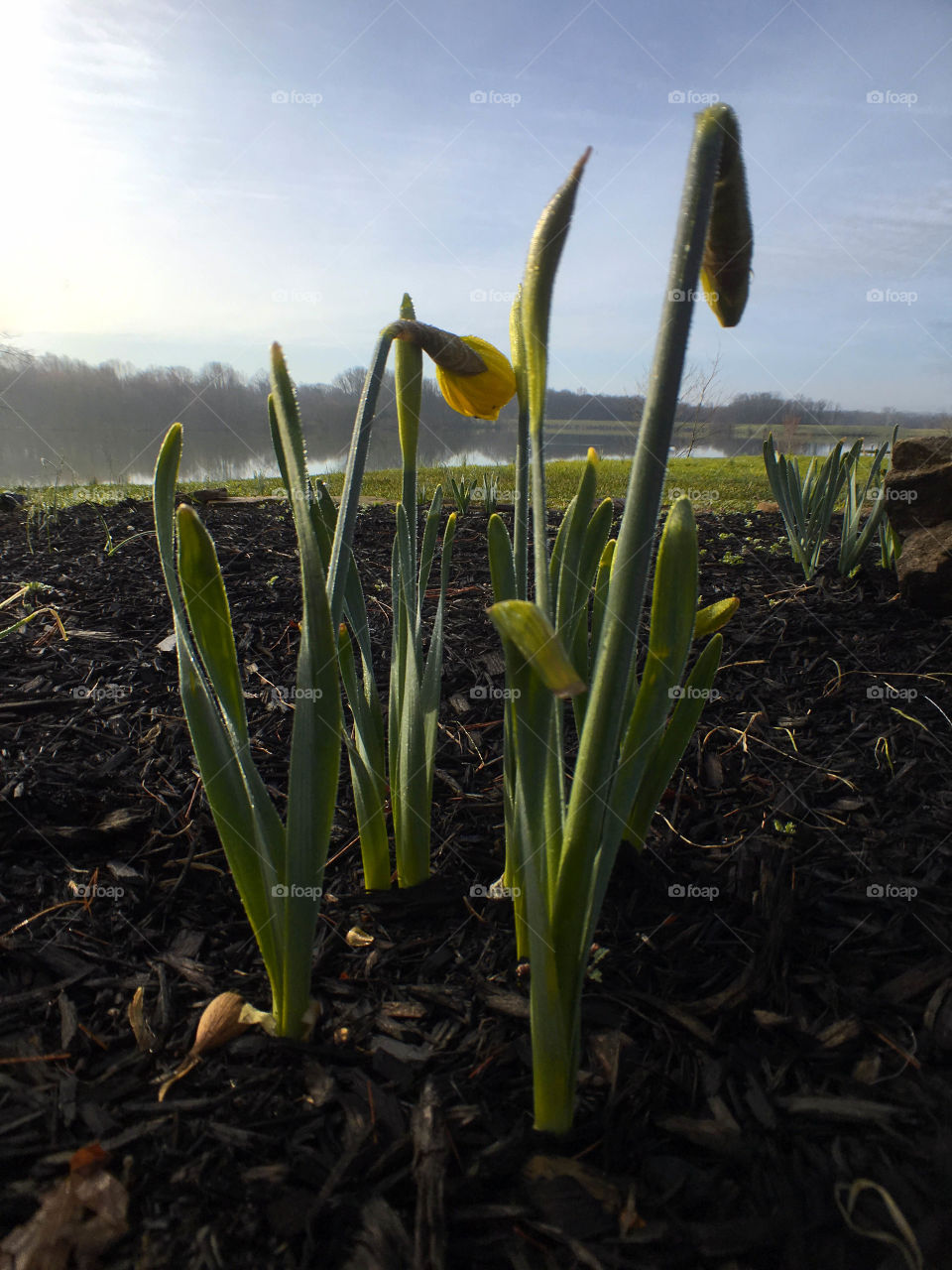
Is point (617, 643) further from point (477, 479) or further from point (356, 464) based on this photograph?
point (477, 479)

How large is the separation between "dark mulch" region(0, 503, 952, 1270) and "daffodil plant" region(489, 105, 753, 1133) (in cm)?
14


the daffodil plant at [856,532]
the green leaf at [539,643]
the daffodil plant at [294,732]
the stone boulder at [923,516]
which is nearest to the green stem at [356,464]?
the daffodil plant at [294,732]

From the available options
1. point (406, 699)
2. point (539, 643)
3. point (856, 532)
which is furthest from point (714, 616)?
point (856, 532)

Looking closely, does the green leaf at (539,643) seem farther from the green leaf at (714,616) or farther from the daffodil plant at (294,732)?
the green leaf at (714,616)

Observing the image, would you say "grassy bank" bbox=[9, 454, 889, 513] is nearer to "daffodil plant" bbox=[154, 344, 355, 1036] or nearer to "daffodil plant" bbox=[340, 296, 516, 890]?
"daffodil plant" bbox=[340, 296, 516, 890]

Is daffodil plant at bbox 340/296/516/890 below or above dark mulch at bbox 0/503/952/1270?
above

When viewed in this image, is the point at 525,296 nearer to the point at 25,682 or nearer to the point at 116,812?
the point at 116,812

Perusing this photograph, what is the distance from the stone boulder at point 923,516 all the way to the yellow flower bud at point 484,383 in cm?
225

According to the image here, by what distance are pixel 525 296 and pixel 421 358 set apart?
24 cm

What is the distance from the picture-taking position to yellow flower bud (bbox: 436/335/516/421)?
36.5 inches

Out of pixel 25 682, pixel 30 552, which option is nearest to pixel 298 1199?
pixel 25 682

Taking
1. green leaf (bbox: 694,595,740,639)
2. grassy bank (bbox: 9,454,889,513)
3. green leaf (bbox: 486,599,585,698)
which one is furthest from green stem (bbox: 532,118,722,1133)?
grassy bank (bbox: 9,454,889,513)

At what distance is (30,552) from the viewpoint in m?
3.83

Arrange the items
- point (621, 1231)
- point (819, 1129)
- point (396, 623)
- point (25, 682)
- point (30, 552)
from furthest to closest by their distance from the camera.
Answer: point (30, 552) < point (25, 682) < point (396, 623) < point (819, 1129) < point (621, 1231)
